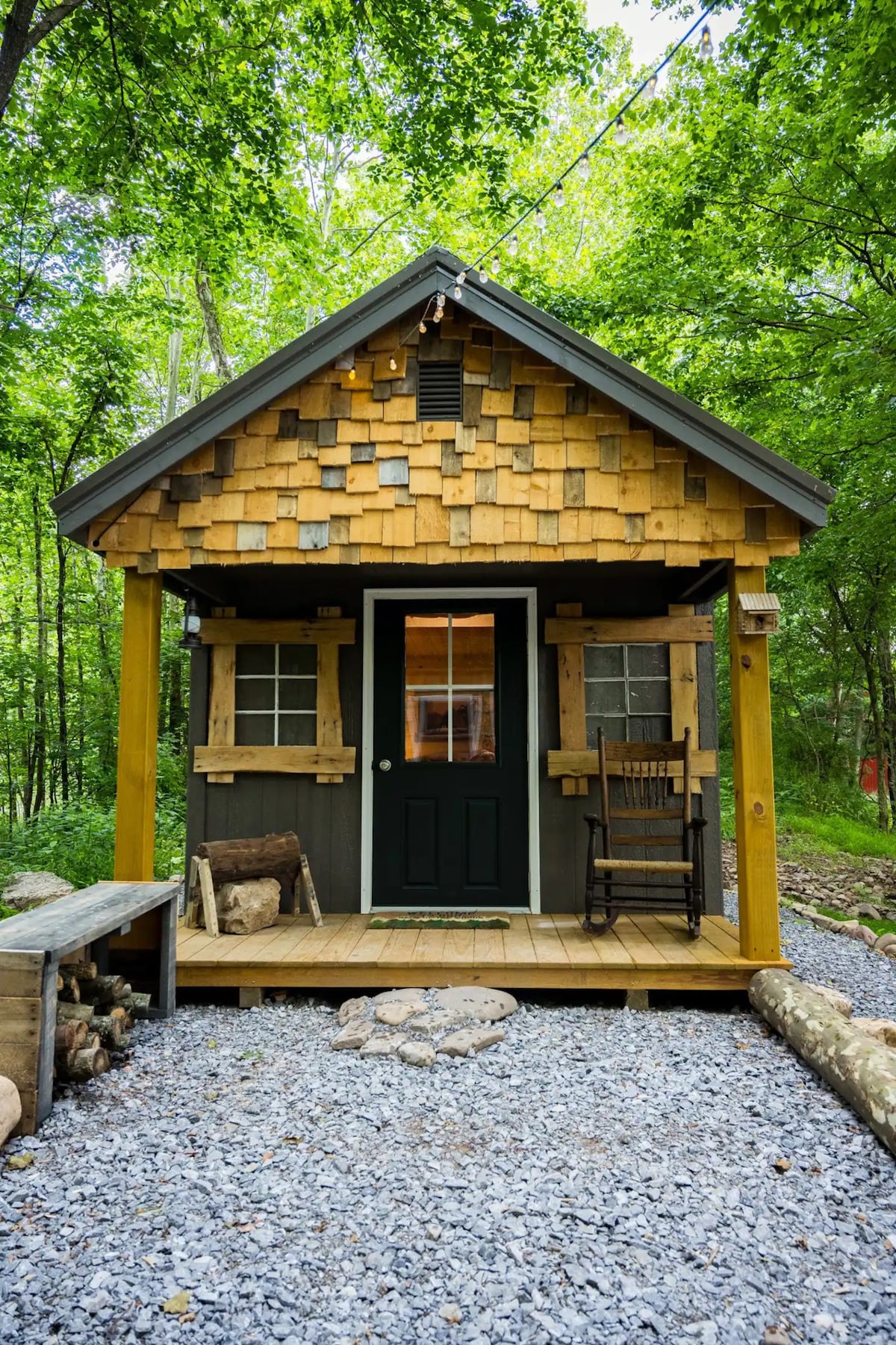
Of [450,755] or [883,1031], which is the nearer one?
[883,1031]

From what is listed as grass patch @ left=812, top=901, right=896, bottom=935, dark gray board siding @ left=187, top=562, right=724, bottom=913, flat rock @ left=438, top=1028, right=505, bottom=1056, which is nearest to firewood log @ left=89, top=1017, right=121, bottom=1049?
flat rock @ left=438, top=1028, right=505, bottom=1056

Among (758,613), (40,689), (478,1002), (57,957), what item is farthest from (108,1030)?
(40,689)

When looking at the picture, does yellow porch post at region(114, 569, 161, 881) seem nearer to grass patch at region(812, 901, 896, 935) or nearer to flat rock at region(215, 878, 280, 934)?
flat rock at region(215, 878, 280, 934)

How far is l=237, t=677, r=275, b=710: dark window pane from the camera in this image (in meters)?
5.06

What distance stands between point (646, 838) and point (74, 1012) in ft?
9.46

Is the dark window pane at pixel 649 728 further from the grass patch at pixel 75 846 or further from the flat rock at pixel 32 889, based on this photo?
the grass patch at pixel 75 846

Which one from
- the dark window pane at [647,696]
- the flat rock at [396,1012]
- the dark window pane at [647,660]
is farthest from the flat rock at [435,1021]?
the dark window pane at [647,660]

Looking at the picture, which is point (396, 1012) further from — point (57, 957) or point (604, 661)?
point (604, 661)

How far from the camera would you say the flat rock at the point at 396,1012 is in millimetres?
3389

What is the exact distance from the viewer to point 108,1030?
3.04 metres

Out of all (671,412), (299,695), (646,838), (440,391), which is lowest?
(646,838)

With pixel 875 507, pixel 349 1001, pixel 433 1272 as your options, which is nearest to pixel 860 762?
pixel 875 507

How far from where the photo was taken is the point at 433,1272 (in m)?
1.85

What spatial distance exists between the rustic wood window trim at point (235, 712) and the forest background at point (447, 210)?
2.63m
